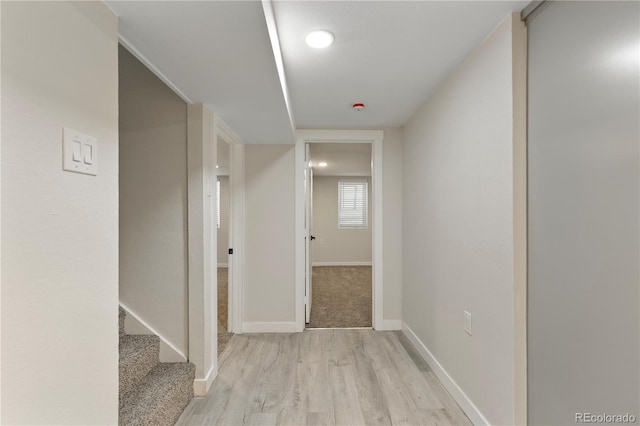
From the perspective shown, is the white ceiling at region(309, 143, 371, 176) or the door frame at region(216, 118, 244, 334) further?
the white ceiling at region(309, 143, 371, 176)

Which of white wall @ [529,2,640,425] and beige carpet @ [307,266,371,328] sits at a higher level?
white wall @ [529,2,640,425]

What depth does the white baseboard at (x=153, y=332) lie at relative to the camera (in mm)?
2107

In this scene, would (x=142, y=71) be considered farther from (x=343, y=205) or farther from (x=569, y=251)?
(x=343, y=205)

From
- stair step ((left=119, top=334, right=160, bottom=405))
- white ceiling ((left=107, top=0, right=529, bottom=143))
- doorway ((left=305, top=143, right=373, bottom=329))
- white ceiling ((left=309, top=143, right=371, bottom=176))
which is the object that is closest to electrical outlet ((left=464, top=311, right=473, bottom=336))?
white ceiling ((left=107, top=0, right=529, bottom=143))

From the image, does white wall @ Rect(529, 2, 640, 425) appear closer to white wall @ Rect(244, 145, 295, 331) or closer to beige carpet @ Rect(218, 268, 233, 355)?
white wall @ Rect(244, 145, 295, 331)


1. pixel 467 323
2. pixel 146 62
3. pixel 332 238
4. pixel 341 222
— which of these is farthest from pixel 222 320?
pixel 341 222

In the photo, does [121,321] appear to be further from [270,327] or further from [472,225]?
[472,225]

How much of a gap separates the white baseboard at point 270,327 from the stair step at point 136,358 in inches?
49.5

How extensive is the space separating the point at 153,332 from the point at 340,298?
2.90 m

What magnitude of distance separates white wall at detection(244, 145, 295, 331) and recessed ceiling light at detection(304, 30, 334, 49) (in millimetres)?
1668

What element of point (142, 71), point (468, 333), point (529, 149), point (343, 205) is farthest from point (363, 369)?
point (343, 205)

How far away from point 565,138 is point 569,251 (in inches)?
17.7

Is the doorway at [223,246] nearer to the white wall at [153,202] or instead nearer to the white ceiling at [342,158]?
the white wall at [153,202]

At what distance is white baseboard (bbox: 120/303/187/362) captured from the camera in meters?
2.11
